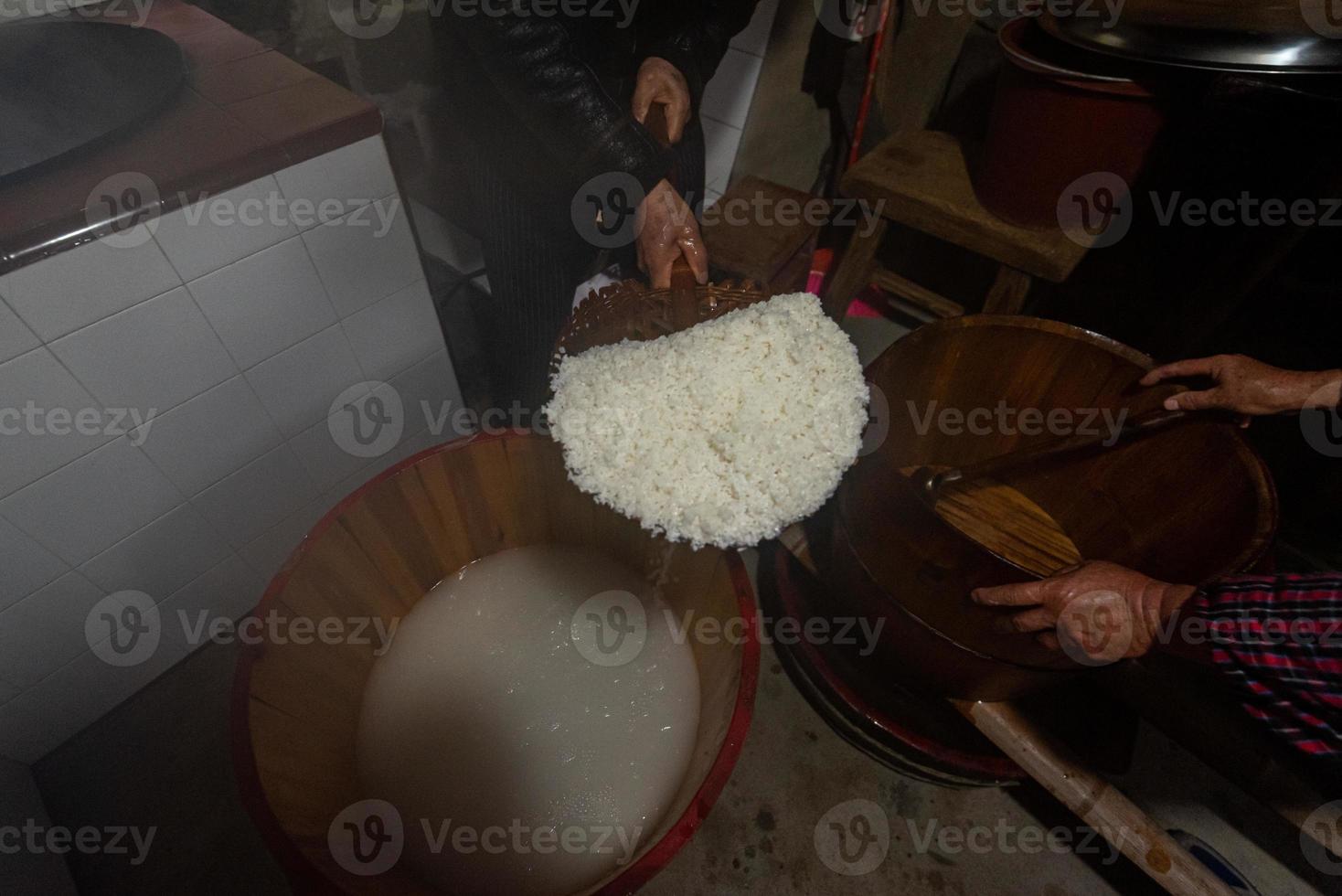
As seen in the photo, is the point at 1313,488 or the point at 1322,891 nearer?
the point at 1322,891

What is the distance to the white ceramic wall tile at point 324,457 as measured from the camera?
173 centimetres

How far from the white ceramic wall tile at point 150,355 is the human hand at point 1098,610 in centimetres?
178

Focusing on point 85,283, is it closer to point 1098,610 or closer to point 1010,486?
point 1098,610

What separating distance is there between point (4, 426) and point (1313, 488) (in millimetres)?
3570

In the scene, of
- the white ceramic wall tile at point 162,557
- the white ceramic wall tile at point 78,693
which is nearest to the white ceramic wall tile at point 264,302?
the white ceramic wall tile at point 162,557

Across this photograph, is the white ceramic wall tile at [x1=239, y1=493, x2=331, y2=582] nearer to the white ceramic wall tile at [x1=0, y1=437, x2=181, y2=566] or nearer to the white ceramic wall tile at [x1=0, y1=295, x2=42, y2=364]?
Result: the white ceramic wall tile at [x1=0, y1=437, x2=181, y2=566]

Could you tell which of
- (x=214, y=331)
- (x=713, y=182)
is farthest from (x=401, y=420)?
(x=713, y=182)

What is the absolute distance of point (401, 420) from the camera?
6.56 ft

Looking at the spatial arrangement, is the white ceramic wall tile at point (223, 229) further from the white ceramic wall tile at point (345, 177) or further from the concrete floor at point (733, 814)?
the concrete floor at point (733, 814)

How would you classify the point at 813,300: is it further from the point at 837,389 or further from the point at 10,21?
the point at 10,21

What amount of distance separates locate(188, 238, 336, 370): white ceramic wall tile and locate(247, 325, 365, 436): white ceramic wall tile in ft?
0.11

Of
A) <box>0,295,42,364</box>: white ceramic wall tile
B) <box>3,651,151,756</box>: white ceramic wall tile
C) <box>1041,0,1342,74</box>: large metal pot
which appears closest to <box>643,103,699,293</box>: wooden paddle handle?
<box>1041,0,1342,74</box>: large metal pot

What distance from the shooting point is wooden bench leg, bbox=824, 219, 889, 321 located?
7.68 feet

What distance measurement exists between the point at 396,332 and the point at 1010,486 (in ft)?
6.35
